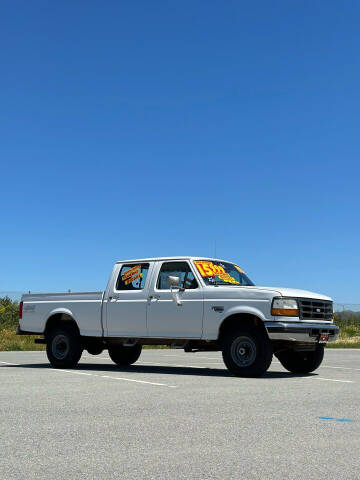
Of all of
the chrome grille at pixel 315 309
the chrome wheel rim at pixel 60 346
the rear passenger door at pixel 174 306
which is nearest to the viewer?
the chrome grille at pixel 315 309

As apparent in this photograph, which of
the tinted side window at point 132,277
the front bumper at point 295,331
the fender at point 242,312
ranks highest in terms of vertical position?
the tinted side window at point 132,277

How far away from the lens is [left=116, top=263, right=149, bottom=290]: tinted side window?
14.7 meters

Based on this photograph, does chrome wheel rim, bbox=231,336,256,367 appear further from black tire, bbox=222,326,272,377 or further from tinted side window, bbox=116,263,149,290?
tinted side window, bbox=116,263,149,290

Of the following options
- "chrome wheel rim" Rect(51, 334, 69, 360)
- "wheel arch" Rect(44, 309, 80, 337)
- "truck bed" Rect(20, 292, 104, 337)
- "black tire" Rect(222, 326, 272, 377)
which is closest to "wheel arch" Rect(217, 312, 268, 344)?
"black tire" Rect(222, 326, 272, 377)

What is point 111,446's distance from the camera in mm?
6258

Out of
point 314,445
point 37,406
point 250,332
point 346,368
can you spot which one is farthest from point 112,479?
point 346,368

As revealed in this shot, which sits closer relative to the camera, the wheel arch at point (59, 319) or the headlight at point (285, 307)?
the headlight at point (285, 307)

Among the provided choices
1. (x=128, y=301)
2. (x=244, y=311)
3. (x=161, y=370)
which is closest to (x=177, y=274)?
(x=128, y=301)

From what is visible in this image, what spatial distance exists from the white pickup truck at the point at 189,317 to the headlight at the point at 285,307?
18mm

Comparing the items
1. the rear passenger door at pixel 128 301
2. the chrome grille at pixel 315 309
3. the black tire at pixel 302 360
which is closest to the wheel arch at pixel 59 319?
the rear passenger door at pixel 128 301

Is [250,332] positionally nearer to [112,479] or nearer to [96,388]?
[96,388]

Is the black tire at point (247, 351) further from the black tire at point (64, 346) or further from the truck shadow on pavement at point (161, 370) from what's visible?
the black tire at point (64, 346)

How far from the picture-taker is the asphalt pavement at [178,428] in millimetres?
5449

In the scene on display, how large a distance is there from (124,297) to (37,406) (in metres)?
5.94
